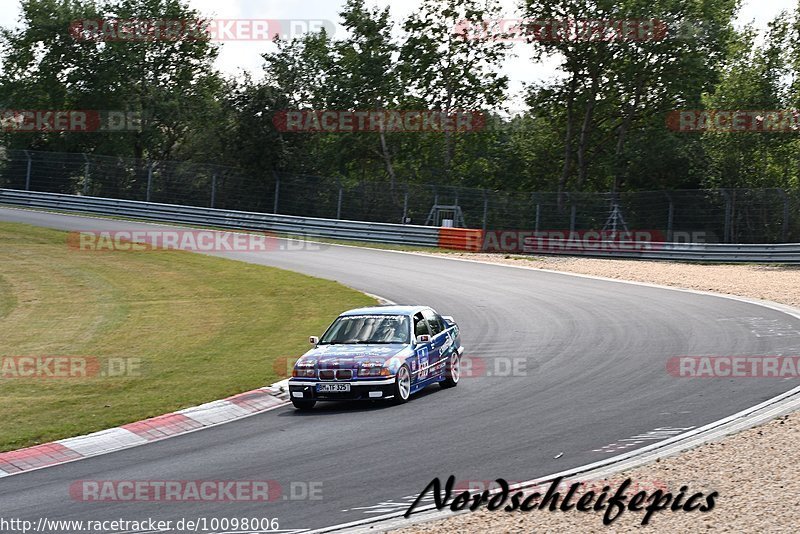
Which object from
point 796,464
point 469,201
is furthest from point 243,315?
point 469,201

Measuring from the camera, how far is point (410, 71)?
48062 mm

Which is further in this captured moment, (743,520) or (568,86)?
(568,86)

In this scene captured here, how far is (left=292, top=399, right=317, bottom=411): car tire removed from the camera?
47.2 ft

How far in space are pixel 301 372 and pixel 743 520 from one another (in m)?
7.57

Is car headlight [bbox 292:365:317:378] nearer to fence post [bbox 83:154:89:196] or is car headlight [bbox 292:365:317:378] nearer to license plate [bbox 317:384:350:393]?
license plate [bbox 317:384:350:393]

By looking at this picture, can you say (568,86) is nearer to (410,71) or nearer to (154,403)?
(410,71)

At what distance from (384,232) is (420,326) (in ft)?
74.5

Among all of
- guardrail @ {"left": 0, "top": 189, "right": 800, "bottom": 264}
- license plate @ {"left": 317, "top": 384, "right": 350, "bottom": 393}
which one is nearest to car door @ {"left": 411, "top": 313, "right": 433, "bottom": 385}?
license plate @ {"left": 317, "top": 384, "right": 350, "bottom": 393}

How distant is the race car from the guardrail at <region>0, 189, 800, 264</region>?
19602mm

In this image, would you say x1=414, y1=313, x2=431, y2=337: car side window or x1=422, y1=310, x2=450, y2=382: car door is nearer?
x1=422, y1=310, x2=450, y2=382: car door

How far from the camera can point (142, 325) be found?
2108 centimetres

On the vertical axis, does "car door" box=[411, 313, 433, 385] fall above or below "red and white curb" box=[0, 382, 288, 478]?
above

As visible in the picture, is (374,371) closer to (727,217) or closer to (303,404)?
(303,404)

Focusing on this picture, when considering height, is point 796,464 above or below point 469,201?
below
